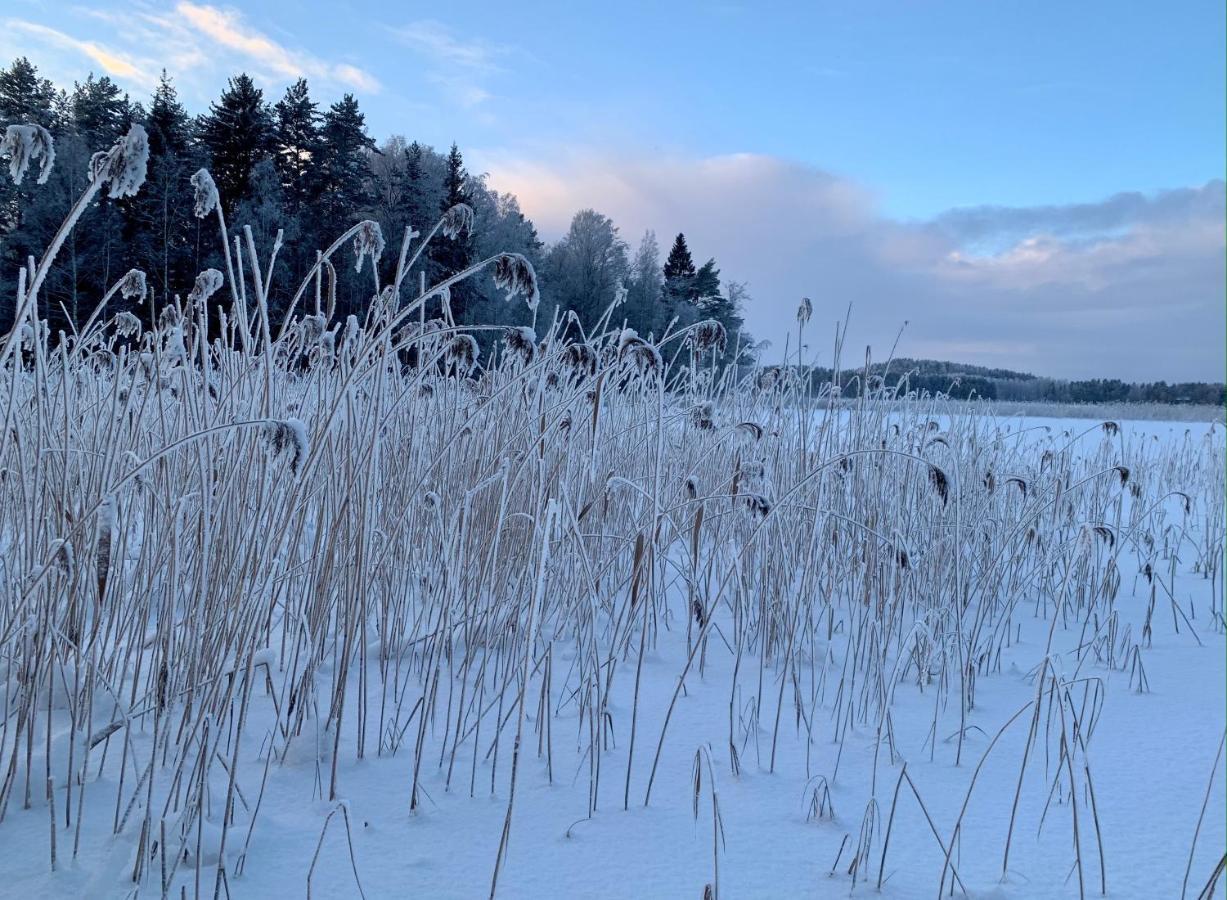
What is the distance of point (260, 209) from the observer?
64.8ft

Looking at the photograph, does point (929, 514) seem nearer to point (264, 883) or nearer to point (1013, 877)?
point (1013, 877)

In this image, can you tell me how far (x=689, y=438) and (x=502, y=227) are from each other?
25727mm

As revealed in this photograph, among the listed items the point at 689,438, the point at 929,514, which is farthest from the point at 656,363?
the point at 689,438

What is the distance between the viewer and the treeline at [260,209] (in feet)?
62.4

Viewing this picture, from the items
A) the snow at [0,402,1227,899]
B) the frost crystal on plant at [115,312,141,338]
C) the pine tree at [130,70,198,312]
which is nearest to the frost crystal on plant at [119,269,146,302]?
the frost crystal on plant at [115,312,141,338]

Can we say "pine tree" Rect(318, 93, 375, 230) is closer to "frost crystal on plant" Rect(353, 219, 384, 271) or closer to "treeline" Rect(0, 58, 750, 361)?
"treeline" Rect(0, 58, 750, 361)

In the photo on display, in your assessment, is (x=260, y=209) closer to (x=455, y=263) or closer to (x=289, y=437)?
(x=455, y=263)

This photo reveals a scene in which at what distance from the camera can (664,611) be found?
3092 millimetres

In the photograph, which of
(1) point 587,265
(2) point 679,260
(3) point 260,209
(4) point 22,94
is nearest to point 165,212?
(3) point 260,209

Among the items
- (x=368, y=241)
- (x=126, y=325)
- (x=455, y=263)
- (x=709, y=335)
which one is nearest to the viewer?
(x=368, y=241)

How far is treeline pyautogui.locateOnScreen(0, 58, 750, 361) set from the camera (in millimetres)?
19016

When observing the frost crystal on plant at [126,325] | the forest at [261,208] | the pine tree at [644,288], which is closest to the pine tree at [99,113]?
the forest at [261,208]

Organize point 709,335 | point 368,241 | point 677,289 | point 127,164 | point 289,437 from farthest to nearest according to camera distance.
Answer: point 677,289, point 709,335, point 368,241, point 127,164, point 289,437

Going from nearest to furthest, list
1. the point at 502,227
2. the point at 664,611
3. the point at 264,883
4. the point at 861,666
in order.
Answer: the point at 264,883
the point at 861,666
the point at 664,611
the point at 502,227
